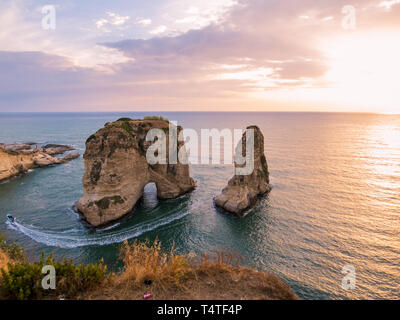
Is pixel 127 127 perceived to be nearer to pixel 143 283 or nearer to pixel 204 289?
pixel 143 283

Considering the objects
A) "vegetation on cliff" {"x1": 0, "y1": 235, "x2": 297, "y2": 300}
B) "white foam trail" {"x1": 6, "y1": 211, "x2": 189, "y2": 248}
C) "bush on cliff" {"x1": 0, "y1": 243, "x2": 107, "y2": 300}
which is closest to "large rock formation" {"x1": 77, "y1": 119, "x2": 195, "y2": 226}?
"white foam trail" {"x1": 6, "y1": 211, "x2": 189, "y2": 248}

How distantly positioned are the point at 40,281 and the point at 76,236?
64.7ft

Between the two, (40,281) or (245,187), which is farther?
(245,187)

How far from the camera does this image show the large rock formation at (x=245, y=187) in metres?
30.5

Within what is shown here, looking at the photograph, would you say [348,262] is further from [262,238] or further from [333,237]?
[262,238]

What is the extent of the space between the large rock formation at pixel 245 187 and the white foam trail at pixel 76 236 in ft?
A: 32.7

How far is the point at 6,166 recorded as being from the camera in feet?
149

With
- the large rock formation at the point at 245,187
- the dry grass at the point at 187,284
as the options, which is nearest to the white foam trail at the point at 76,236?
the large rock formation at the point at 245,187

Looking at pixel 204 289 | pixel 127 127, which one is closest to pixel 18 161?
pixel 127 127

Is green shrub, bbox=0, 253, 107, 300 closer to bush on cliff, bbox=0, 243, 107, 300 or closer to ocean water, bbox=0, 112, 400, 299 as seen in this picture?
bush on cliff, bbox=0, 243, 107, 300

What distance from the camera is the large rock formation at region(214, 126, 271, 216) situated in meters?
30.5

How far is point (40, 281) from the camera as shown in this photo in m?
6.93
